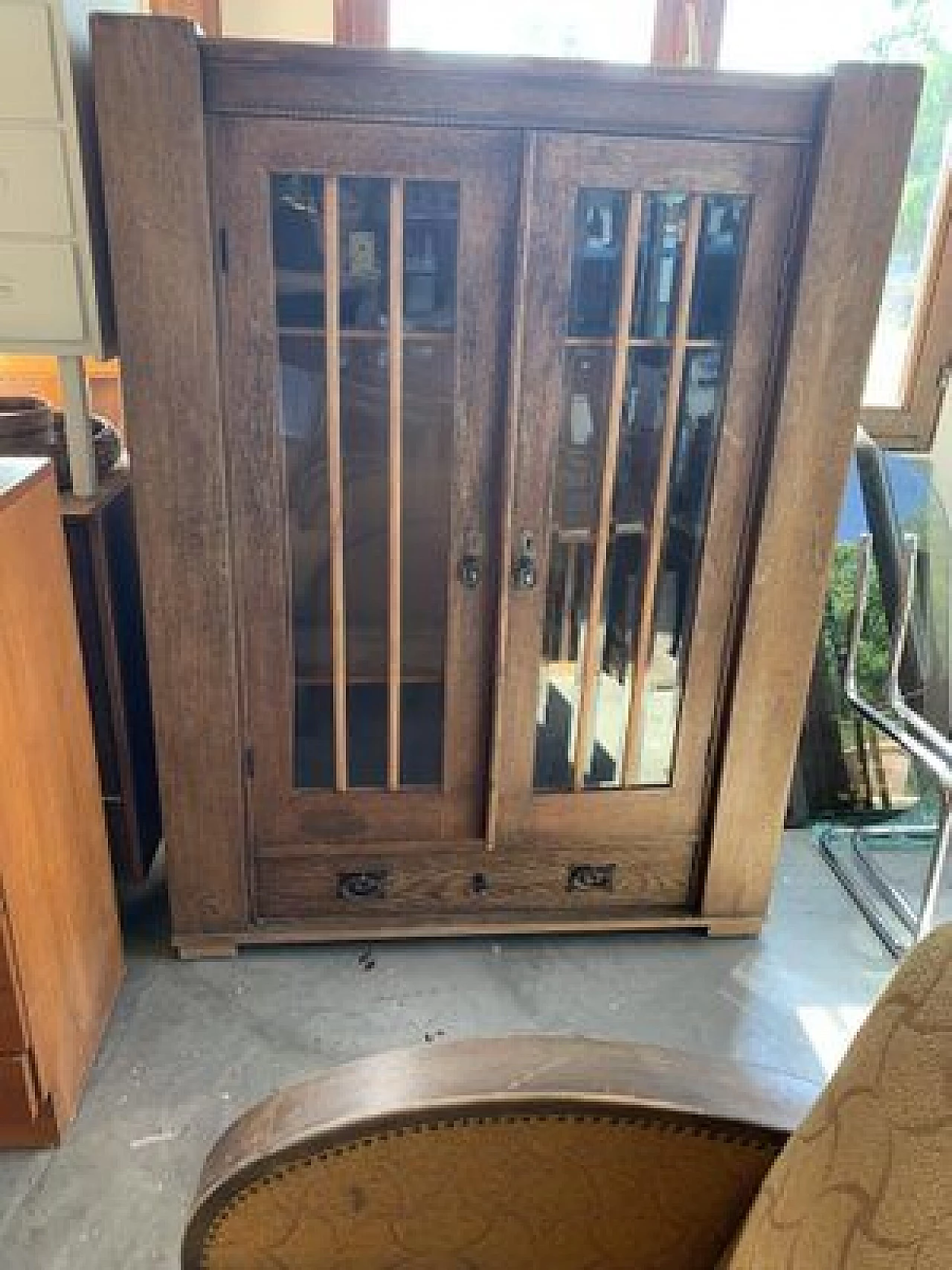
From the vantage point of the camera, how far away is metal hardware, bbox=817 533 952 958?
5.75ft

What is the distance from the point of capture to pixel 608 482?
157 centimetres

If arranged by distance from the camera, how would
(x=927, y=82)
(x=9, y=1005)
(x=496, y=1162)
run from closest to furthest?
(x=496, y=1162) < (x=9, y=1005) < (x=927, y=82)

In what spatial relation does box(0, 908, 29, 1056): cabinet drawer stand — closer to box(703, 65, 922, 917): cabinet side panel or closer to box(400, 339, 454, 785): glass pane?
box(400, 339, 454, 785): glass pane

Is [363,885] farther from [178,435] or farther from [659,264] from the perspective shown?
[659,264]

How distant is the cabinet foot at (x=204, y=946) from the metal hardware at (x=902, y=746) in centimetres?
127

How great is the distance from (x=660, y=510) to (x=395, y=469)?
0.45 metres

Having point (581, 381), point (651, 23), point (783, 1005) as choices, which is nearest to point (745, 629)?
point (581, 381)

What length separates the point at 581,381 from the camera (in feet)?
4.94

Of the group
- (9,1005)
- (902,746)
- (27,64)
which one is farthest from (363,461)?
(902,746)

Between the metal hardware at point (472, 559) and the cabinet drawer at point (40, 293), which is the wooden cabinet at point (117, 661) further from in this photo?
the metal hardware at point (472, 559)

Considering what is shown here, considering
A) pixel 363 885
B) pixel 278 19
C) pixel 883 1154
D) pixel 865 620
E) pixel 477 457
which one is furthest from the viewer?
pixel 865 620

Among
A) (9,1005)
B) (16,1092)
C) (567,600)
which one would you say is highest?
(567,600)

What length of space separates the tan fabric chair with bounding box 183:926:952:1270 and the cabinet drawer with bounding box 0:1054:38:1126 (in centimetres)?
64

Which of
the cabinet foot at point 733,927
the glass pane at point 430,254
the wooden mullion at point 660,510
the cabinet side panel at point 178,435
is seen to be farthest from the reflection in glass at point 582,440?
the cabinet foot at point 733,927
